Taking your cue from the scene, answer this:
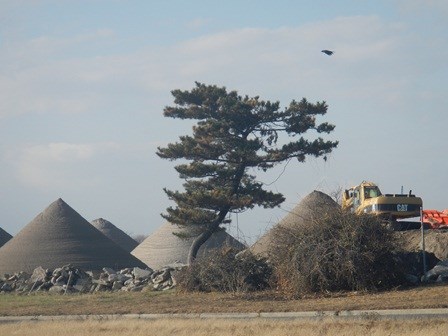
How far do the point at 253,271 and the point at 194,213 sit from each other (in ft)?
42.8

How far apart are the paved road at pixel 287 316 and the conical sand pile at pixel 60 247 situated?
2318 cm

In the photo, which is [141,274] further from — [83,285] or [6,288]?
[6,288]

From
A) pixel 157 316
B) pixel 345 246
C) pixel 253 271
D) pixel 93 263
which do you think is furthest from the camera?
pixel 93 263

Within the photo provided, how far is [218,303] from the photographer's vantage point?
90.3 ft

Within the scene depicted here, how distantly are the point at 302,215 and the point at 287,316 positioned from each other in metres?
18.4

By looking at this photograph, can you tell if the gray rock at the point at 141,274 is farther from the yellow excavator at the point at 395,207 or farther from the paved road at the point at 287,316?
the paved road at the point at 287,316

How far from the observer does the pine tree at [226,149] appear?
147 ft

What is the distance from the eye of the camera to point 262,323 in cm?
2089

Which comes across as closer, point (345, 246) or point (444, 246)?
point (345, 246)

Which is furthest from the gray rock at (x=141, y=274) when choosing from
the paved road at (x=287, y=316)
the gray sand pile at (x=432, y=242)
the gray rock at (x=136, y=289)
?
the gray sand pile at (x=432, y=242)

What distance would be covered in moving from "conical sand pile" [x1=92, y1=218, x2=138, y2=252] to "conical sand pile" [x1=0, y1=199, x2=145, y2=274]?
18972 millimetres

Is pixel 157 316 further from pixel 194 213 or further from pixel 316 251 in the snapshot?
pixel 194 213

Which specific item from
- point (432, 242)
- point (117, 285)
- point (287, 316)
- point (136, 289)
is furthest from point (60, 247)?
point (287, 316)

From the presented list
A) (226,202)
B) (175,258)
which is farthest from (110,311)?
(175,258)
